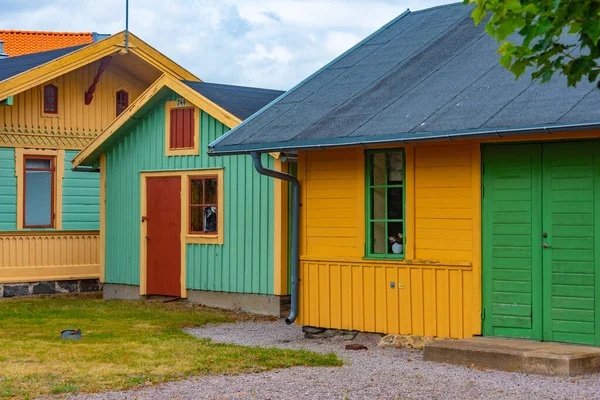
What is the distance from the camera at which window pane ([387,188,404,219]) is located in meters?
12.5

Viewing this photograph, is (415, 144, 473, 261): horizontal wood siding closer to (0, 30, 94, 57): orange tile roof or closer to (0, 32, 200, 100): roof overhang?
(0, 32, 200, 100): roof overhang

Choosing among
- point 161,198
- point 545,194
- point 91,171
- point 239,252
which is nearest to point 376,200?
point 545,194

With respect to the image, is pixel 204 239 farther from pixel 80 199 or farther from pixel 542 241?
pixel 542 241

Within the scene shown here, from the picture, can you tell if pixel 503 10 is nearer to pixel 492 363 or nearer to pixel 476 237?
pixel 492 363

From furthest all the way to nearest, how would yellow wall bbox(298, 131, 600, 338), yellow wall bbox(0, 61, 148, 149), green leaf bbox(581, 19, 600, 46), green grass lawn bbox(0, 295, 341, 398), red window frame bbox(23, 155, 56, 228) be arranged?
red window frame bbox(23, 155, 56, 228), yellow wall bbox(0, 61, 148, 149), yellow wall bbox(298, 131, 600, 338), green grass lawn bbox(0, 295, 341, 398), green leaf bbox(581, 19, 600, 46)

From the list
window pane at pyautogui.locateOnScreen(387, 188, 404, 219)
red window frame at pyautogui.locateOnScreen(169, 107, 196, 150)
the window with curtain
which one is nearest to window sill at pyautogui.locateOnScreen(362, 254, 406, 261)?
the window with curtain

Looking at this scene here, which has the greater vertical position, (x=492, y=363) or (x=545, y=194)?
(x=545, y=194)

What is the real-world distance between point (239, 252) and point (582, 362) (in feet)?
25.9

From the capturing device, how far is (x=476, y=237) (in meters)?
11.6

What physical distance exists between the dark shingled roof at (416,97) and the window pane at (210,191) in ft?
10.8

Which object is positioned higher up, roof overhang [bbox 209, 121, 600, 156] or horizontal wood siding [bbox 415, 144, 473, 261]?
roof overhang [bbox 209, 121, 600, 156]

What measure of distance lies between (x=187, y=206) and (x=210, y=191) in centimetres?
62

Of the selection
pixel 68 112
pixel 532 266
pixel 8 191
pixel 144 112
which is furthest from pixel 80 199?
pixel 532 266

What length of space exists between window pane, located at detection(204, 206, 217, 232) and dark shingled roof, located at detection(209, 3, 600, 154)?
3.52 metres
